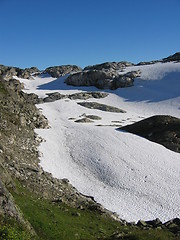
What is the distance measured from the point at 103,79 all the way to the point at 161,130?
7841cm

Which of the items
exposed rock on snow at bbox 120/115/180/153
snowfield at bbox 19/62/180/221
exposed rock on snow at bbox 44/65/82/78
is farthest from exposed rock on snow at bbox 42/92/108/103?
exposed rock on snow at bbox 44/65/82/78

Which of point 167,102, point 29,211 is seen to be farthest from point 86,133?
point 167,102

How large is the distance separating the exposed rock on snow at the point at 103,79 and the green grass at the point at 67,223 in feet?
332

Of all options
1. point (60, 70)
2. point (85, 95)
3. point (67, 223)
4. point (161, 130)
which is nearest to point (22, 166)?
point (67, 223)

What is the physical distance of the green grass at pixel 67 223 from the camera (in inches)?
652

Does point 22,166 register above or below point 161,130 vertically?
above

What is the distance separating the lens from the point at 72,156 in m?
37.6

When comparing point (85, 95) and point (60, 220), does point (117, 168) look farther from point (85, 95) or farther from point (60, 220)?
point (85, 95)

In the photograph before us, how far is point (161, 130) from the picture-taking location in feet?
167

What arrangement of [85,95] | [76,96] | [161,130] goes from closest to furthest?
1. [161,130]
2. [76,96]
3. [85,95]

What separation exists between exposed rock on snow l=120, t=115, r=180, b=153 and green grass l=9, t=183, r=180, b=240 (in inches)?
1032

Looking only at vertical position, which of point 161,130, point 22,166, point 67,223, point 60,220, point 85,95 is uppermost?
point 85,95

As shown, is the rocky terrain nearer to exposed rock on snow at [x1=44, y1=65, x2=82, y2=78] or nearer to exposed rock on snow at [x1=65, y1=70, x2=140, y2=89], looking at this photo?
exposed rock on snow at [x1=65, y1=70, x2=140, y2=89]

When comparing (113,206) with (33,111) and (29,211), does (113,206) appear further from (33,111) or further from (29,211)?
(33,111)
